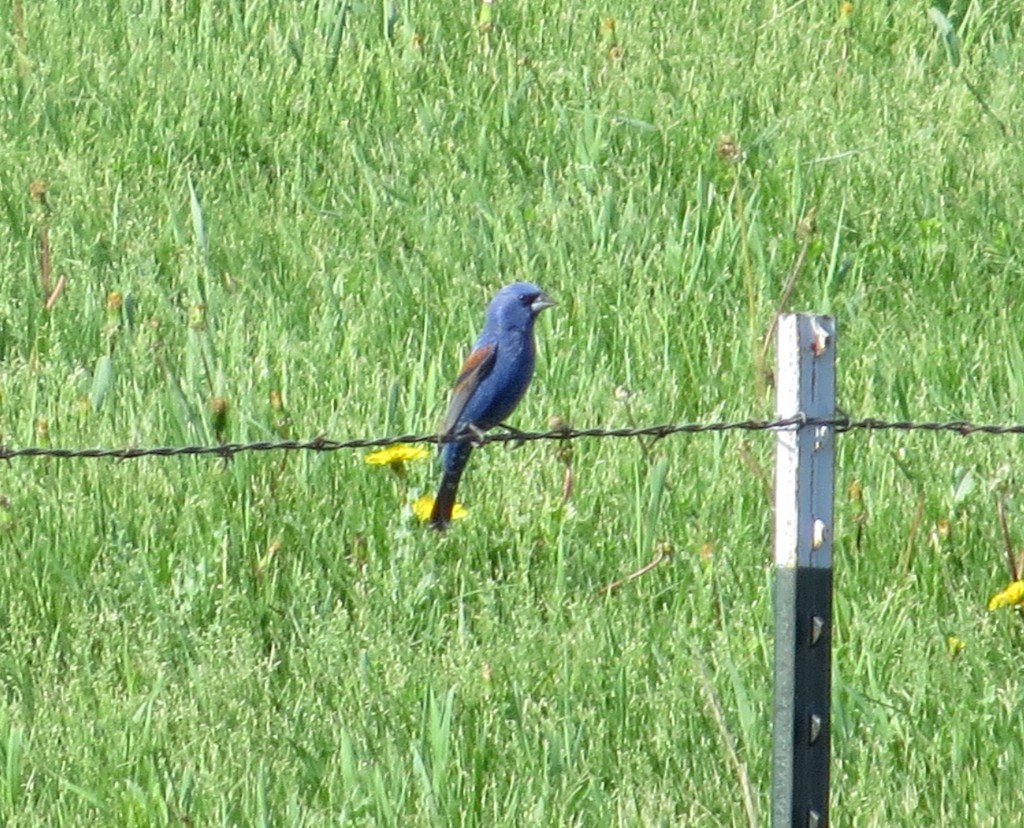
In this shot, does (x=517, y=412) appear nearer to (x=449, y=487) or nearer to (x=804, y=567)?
(x=449, y=487)

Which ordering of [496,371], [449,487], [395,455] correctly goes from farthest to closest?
[496,371], [449,487], [395,455]

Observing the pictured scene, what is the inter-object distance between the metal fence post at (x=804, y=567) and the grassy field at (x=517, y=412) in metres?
0.62

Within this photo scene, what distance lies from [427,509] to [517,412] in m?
0.64

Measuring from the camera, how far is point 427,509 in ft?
13.5

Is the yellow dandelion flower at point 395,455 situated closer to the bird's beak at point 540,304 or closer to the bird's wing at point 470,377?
the bird's wing at point 470,377

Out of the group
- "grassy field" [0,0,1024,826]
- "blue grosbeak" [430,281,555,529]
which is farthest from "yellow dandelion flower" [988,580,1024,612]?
"blue grosbeak" [430,281,555,529]

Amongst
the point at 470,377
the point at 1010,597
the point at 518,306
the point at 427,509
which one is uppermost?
the point at 518,306

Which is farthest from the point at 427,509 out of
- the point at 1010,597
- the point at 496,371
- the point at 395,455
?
the point at 1010,597

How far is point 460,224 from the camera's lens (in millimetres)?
Result: 5609

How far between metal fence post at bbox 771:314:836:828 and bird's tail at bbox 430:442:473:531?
1429 millimetres

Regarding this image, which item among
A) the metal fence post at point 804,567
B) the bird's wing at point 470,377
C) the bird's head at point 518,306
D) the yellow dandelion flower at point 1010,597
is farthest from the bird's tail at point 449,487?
the metal fence post at point 804,567

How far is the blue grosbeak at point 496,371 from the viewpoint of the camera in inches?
163

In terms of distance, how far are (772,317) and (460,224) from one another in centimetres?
108

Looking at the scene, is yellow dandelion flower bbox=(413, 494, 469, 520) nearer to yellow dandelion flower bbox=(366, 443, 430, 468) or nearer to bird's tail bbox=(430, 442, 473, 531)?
bird's tail bbox=(430, 442, 473, 531)
